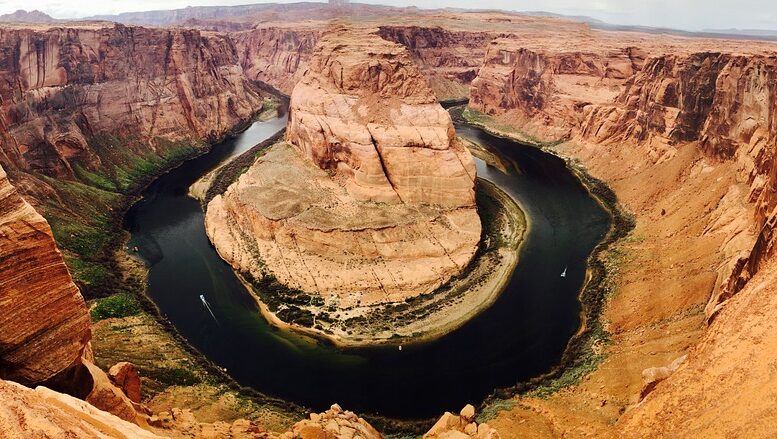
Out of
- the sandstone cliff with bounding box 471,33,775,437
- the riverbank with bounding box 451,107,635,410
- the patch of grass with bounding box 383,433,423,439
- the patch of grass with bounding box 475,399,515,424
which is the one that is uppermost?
the sandstone cliff with bounding box 471,33,775,437

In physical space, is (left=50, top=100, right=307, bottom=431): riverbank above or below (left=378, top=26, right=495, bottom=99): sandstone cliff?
below

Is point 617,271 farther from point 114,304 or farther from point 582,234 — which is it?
point 114,304

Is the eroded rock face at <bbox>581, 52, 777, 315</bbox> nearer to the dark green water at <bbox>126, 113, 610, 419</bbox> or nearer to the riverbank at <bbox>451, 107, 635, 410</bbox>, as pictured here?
the riverbank at <bbox>451, 107, 635, 410</bbox>

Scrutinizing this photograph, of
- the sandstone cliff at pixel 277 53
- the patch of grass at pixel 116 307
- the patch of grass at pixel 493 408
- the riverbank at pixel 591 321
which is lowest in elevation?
the patch of grass at pixel 116 307

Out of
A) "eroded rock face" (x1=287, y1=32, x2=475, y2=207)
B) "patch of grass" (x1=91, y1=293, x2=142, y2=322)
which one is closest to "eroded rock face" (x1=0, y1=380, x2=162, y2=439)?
"patch of grass" (x1=91, y1=293, x2=142, y2=322)

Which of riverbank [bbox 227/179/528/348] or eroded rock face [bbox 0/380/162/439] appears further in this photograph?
riverbank [bbox 227/179/528/348]

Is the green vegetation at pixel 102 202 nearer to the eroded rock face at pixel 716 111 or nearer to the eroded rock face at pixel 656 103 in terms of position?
the eroded rock face at pixel 656 103

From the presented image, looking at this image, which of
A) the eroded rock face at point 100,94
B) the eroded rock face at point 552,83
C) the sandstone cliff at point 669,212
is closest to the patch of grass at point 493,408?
the sandstone cliff at point 669,212
